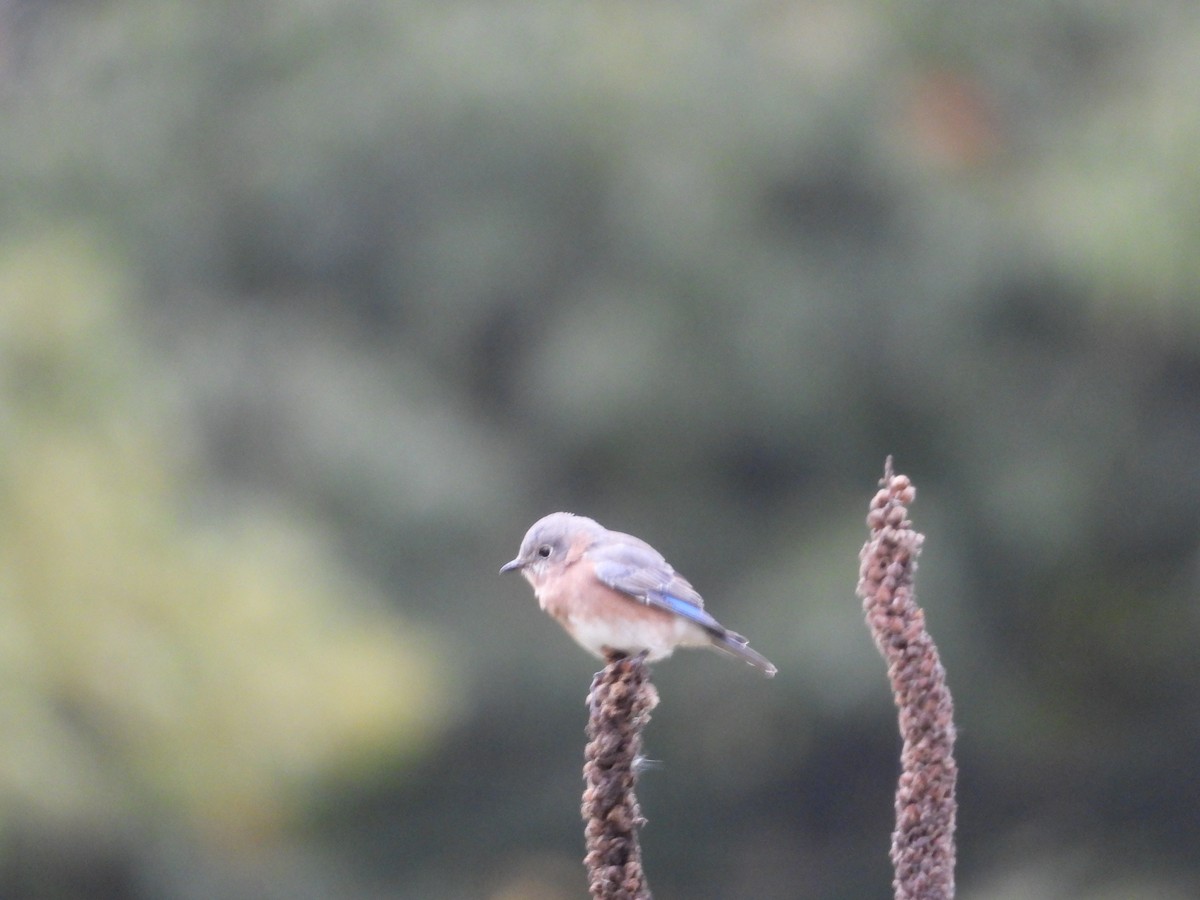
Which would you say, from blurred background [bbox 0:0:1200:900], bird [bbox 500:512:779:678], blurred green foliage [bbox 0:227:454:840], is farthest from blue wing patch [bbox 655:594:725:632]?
blurred background [bbox 0:0:1200:900]

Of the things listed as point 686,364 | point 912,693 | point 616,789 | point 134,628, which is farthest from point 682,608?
point 686,364

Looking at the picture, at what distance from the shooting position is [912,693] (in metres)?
2.08

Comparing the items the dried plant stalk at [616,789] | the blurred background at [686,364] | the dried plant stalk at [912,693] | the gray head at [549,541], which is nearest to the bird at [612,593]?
the gray head at [549,541]

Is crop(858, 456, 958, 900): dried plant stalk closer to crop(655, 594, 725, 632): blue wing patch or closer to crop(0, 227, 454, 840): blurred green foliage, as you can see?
crop(655, 594, 725, 632): blue wing patch

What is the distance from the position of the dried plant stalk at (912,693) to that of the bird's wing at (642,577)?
1.80 m

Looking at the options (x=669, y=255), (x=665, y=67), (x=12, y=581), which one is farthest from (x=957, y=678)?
(x=12, y=581)

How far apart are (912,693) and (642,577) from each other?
2.00 metres

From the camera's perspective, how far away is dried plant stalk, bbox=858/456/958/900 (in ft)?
6.81

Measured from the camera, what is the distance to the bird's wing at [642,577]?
13.2ft

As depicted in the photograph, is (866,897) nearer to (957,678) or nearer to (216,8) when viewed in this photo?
(957,678)

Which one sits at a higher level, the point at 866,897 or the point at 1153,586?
the point at 1153,586

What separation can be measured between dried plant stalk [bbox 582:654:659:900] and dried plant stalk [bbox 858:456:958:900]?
1.19 ft

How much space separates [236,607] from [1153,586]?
5.59 meters

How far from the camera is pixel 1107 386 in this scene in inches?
371
